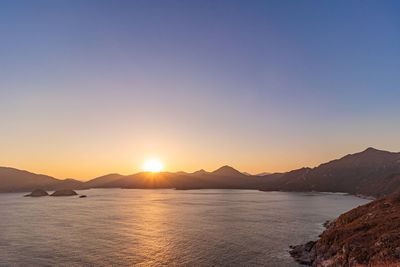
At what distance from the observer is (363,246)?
64438 millimetres

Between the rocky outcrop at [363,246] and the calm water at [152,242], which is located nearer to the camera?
the rocky outcrop at [363,246]

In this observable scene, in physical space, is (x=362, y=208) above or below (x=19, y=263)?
above

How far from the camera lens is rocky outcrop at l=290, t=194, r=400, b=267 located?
194 feet

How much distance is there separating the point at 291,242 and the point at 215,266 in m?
33.8

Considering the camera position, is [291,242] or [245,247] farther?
[291,242]

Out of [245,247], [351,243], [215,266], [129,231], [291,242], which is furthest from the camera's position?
[129,231]

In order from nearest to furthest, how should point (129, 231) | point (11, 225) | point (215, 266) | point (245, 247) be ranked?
point (215, 266), point (245, 247), point (129, 231), point (11, 225)

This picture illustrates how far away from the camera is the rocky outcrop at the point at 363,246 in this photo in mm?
59000

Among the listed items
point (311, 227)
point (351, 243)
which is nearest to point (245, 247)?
point (351, 243)

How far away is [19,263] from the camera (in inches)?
2995

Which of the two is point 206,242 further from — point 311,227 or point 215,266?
point 311,227

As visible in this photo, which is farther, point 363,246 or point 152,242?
point 152,242

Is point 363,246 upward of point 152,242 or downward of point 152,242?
upward

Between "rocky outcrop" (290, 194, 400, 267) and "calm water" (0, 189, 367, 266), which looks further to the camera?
"calm water" (0, 189, 367, 266)
